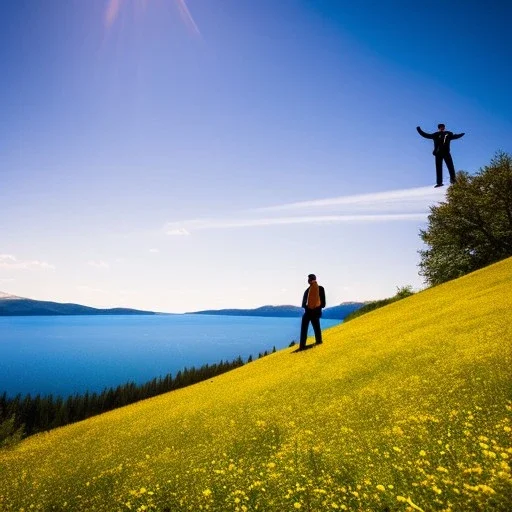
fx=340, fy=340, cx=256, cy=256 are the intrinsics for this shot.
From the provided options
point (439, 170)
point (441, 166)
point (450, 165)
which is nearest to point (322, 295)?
point (439, 170)

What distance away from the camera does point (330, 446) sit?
7.00 metres

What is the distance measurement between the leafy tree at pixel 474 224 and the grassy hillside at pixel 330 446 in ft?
108

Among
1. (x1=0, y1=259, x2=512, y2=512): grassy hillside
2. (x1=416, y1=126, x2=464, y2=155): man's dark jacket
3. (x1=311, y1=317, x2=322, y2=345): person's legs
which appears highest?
(x1=416, y1=126, x2=464, y2=155): man's dark jacket

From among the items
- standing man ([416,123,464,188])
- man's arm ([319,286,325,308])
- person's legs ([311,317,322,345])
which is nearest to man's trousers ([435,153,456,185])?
standing man ([416,123,464,188])

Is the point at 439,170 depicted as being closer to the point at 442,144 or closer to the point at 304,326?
the point at 442,144

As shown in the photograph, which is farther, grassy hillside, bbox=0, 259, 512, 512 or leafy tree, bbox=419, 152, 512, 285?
leafy tree, bbox=419, 152, 512, 285

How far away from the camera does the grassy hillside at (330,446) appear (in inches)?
216

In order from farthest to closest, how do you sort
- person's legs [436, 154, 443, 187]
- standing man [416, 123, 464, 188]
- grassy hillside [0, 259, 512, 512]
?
person's legs [436, 154, 443, 187] → standing man [416, 123, 464, 188] → grassy hillside [0, 259, 512, 512]

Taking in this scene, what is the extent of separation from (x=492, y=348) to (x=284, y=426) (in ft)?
19.2

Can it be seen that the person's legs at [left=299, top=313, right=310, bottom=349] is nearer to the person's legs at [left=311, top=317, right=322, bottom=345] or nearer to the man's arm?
the person's legs at [left=311, top=317, right=322, bottom=345]

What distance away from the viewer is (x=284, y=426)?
8.45 metres

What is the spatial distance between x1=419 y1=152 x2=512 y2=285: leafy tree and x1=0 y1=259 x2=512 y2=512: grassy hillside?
3300 centimetres

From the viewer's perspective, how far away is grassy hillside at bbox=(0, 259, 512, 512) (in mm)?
5492

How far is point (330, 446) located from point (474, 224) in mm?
43401
